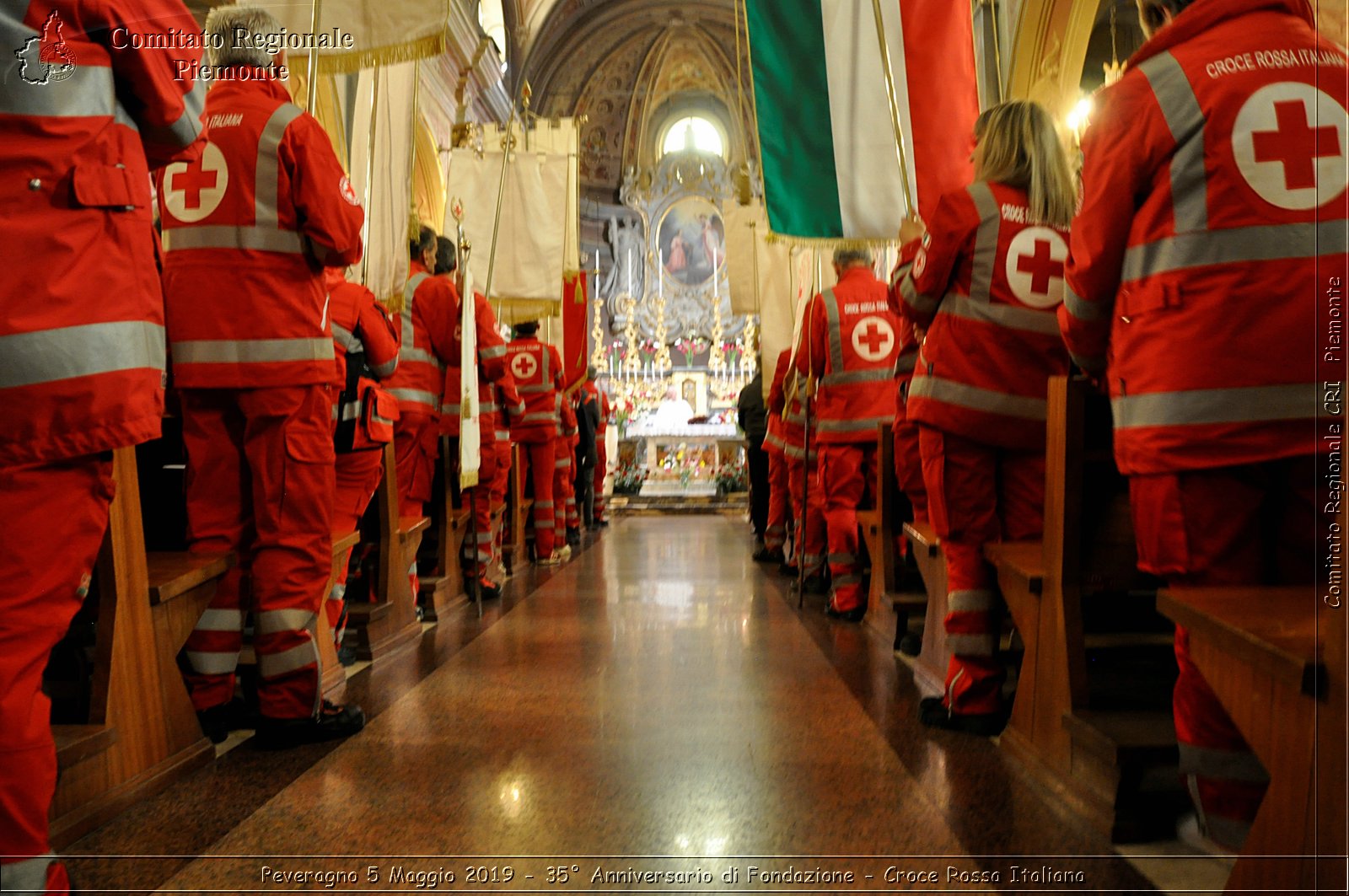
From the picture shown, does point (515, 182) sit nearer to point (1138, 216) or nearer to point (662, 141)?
point (1138, 216)

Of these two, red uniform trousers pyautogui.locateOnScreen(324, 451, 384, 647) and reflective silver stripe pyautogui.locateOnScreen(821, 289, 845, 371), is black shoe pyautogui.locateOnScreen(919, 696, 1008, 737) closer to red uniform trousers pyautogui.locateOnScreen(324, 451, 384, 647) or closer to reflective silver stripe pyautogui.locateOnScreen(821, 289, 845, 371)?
red uniform trousers pyautogui.locateOnScreen(324, 451, 384, 647)

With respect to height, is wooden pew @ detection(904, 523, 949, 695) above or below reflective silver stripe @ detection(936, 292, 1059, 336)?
below

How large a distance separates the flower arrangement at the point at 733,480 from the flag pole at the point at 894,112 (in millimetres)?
8796

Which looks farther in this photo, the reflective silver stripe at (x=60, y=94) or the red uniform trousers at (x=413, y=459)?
the red uniform trousers at (x=413, y=459)

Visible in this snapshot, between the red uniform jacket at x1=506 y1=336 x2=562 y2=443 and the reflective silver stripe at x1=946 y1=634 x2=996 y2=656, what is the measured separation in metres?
4.19

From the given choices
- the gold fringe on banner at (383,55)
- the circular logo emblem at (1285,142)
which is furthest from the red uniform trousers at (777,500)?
the circular logo emblem at (1285,142)

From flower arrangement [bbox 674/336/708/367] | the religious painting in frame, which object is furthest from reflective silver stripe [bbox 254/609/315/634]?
the religious painting in frame

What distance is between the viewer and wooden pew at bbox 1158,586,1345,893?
1095 millimetres

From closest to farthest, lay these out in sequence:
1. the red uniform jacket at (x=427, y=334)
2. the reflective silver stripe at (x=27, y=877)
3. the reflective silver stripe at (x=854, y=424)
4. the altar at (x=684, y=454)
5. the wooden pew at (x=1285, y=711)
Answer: the wooden pew at (x=1285, y=711)
the reflective silver stripe at (x=27, y=877)
the reflective silver stripe at (x=854, y=424)
the red uniform jacket at (x=427, y=334)
the altar at (x=684, y=454)

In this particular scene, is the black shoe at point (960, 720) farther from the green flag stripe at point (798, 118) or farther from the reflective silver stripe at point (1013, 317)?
the green flag stripe at point (798, 118)

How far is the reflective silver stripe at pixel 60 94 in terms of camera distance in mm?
1493

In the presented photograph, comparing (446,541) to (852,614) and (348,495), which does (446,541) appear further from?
(852,614)

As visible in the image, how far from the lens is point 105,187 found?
1.61 meters

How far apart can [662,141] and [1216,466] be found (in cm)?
1796
